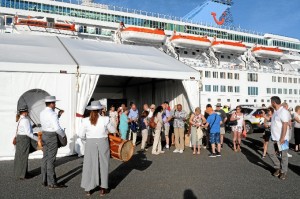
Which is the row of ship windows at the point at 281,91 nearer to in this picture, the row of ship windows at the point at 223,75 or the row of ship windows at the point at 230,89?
the row of ship windows at the point at 230,89

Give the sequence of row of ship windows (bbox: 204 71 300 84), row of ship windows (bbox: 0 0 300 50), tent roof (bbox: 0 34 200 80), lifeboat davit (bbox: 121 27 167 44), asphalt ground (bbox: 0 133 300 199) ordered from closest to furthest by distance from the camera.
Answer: asphalt ground (bbox: 0 133 300 199), tent roof (bbox: 0 34 200 80), row of ship windows (bbox: 0 0 300 50), lifeboat davit (bbox: 121 27 167 44), row of ship windows (bbox: 204 71 300 84)

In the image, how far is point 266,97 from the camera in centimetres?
3728

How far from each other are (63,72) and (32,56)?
1.37m

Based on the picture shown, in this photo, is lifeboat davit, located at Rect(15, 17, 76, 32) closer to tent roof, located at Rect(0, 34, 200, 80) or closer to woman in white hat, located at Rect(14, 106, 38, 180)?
tent roof, located at Rect(0, 34, 200, 80)

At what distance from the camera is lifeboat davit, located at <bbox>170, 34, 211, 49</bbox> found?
34.0 meters

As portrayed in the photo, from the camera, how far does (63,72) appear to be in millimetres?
9273

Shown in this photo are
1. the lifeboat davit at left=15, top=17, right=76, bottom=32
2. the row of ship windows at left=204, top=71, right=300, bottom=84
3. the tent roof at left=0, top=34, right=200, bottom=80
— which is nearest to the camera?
the tent roof at left=0, top=34, right=200, bottom=80

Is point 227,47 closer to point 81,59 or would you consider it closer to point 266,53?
point 266,53

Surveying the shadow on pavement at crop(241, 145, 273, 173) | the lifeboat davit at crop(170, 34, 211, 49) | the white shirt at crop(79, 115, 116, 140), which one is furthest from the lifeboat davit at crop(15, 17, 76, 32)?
the white shirt at crop(79, 115, 116, 140)

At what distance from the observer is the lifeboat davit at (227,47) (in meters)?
37.5

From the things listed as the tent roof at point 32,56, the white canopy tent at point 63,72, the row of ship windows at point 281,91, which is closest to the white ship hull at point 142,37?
the row of ship windows at point 281,91

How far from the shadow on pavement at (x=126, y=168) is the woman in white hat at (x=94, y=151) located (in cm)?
83

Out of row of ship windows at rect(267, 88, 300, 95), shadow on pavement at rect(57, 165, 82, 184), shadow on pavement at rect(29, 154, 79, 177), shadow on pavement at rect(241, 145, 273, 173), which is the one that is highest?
row of ship windows at rect(267, 88, 300, 95)

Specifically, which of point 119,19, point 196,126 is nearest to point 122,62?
point 196,126
